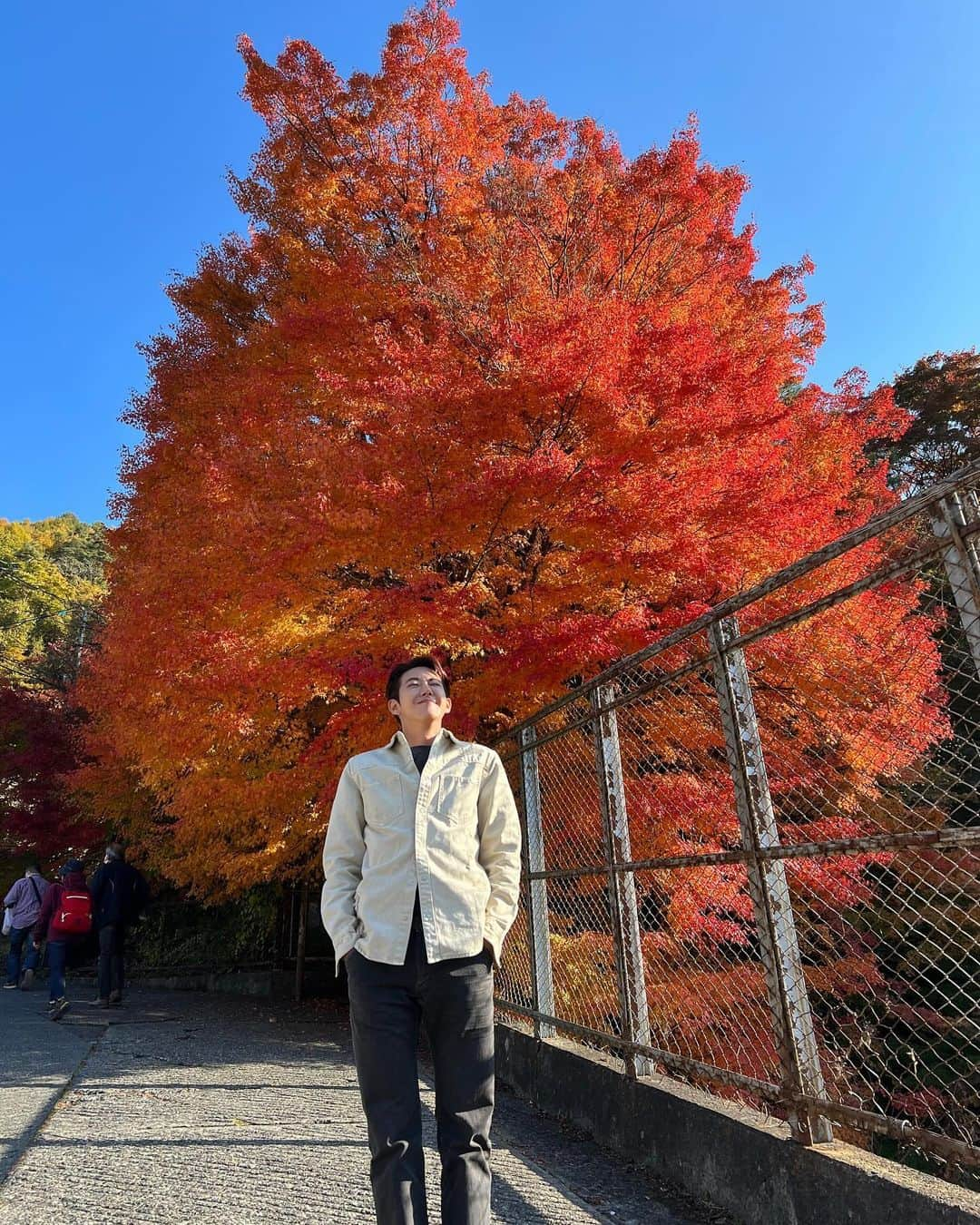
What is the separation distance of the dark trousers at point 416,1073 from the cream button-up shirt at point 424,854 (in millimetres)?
57

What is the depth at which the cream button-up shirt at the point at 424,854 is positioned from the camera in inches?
90.0

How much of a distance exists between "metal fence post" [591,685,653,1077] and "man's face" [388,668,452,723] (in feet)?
5.71

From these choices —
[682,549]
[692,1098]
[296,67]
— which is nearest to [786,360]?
[682,549]

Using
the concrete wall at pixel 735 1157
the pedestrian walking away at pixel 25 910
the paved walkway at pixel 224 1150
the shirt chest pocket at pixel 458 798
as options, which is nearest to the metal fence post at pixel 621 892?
the concrete wall at pixel 735 1157

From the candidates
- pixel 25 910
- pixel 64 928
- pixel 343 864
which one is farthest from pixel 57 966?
pixel 343 864

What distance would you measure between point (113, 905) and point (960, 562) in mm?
9751

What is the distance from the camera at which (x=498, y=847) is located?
99.3 inches

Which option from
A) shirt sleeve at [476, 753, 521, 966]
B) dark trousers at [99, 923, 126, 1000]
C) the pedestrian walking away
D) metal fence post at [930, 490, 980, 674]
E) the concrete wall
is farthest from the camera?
the pedestrian walking away

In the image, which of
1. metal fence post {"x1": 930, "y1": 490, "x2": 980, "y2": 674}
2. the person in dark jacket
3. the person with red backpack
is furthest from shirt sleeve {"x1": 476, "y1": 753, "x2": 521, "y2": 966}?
the person in dark jacket

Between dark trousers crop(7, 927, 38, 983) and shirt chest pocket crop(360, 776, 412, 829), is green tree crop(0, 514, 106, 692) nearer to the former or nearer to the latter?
dark trousers crop(7, 927, 38, 983)

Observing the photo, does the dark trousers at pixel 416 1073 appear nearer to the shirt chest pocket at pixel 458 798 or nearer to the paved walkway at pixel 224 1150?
the shirt chest pocket at pixel 458 798

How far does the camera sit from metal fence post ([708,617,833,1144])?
2.70 meters

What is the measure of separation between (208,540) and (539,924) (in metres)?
5.01

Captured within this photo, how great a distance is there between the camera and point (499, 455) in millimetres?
7762
